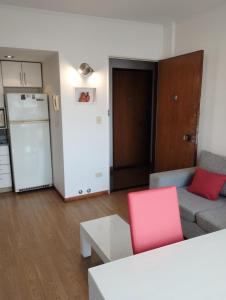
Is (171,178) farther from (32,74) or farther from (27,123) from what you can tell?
(32,74)

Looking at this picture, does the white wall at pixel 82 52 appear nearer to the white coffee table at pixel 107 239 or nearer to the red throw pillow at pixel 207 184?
the white coffee table at pixel 107 239

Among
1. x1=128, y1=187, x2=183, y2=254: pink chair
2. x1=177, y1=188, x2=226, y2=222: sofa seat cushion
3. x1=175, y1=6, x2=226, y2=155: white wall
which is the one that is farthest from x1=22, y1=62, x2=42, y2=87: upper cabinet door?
x1=128, y1=187, x2=183, y2=254: pink chair

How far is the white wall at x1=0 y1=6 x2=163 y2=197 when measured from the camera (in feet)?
10.1

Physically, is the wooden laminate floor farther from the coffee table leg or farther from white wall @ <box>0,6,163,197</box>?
white wall @ <box>0,6,163,197</box>

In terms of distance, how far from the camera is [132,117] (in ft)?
18.2

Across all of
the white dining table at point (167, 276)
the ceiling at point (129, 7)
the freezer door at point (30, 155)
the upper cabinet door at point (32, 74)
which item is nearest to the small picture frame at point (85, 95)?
the freezer door at point (30, 155)

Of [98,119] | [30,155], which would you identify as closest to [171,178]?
[98,119]

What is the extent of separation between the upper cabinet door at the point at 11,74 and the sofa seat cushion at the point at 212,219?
3451 mm

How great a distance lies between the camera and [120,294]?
1.00 m

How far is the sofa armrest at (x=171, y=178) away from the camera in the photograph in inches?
114

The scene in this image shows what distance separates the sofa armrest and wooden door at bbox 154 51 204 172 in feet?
1.20

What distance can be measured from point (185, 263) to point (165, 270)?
0.12 m

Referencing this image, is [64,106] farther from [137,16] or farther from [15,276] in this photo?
[15,276]

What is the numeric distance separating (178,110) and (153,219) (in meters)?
2.32
